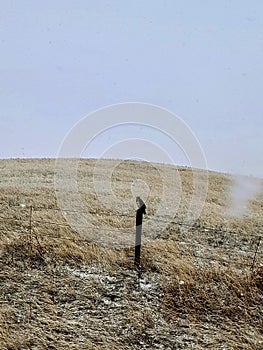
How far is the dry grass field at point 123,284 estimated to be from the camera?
17.7 ft

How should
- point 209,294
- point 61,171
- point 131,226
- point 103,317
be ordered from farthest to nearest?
1. point 61,171
2. point 131,226
3. point 209,294
4. point 103,317

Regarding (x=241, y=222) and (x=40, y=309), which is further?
(x=241, y=222)

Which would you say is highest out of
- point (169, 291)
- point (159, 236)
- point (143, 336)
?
point (159, 236)

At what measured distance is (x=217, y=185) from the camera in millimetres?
20734

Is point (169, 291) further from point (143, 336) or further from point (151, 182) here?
point (151, 182)

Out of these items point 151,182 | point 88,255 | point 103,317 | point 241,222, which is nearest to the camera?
point 103,317

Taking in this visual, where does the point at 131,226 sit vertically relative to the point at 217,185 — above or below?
below

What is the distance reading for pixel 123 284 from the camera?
662 cm

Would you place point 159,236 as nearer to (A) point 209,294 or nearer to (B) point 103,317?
(A) point 209,294

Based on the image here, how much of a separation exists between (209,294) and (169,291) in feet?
2.13

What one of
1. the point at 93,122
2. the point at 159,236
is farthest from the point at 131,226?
the point at 93,122

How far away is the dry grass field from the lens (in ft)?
17.7

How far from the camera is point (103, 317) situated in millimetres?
5773

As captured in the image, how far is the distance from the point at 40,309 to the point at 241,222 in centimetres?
764
